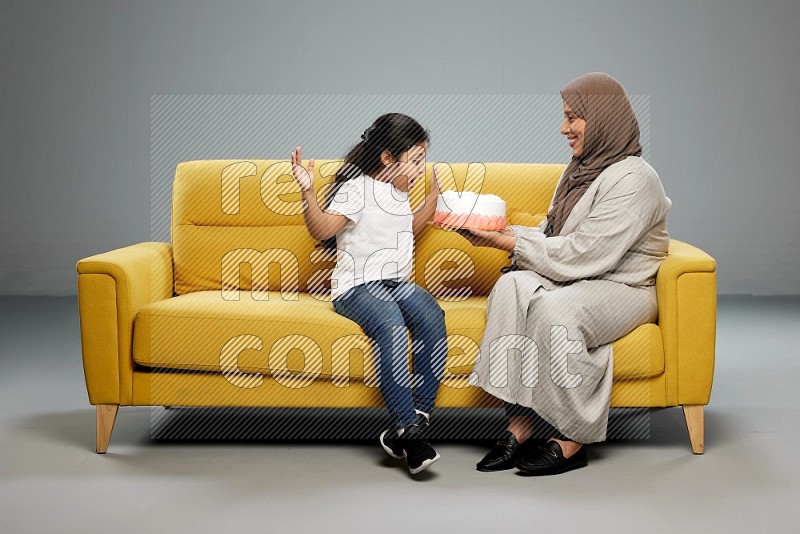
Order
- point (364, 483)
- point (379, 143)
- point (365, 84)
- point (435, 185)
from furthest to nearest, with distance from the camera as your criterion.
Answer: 1. point (365, 84)
2. point (435, 185)
3. point (379, 143)
4. point (364, 483)

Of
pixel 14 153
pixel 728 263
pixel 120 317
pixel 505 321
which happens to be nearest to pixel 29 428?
pixel 120 317

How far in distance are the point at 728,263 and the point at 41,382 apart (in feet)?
13.1

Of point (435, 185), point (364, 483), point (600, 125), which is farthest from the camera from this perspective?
point (435, 185)

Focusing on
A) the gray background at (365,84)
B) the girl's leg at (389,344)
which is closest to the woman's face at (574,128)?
the girl's leg at (389,344)

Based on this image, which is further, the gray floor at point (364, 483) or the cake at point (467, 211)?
the cake at point (467, 211)

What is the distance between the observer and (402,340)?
279 cm

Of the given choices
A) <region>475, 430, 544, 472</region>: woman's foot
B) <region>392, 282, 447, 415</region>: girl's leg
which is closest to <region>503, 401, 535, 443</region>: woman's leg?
<region>475, 430, 544, 472</region>: woman's foot

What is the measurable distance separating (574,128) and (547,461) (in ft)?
3.17

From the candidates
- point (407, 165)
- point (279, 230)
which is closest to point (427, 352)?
point (407, 165)

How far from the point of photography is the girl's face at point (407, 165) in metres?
3.06

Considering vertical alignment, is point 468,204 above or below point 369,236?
above

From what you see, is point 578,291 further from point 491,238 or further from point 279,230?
point 279,230

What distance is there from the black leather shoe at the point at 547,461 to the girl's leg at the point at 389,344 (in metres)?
0.32

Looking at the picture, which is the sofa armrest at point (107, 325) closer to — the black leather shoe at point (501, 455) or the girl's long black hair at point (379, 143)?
the girl's long black hair at point (379, 143)
